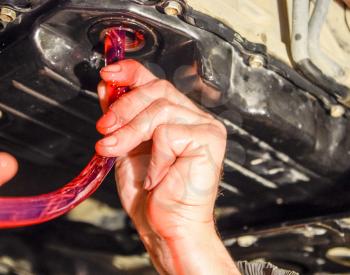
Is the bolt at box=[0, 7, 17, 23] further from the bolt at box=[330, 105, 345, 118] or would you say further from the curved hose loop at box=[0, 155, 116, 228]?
the bolt at box=[330, 105, 345, 118]

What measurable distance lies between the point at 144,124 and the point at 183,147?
0.08 metres

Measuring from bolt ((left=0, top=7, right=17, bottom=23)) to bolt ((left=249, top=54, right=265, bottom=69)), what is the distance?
0.43 meters

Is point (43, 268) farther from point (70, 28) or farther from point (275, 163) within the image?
point (70, 28)

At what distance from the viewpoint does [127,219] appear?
64.4 inches

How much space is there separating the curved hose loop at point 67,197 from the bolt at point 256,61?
0.25 metres

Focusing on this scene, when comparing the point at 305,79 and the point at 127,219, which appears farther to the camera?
the point at 127,219

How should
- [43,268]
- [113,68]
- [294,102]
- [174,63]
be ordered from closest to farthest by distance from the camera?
[113,68] < [174,63] < [294,102] < [43,268]

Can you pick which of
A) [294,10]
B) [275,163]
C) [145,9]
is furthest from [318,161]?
[145,9]

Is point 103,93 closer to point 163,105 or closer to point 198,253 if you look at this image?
point 163,105

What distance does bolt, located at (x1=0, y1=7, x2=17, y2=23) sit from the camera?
0.91 m

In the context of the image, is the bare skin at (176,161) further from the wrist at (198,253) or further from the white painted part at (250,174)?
the white painted part at (250,174)

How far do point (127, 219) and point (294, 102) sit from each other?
2.40 feet

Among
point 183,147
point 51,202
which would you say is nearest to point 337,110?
point 183,147

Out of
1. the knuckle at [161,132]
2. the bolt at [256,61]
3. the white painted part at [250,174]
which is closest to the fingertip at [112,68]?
the knuckle at [161,132]
